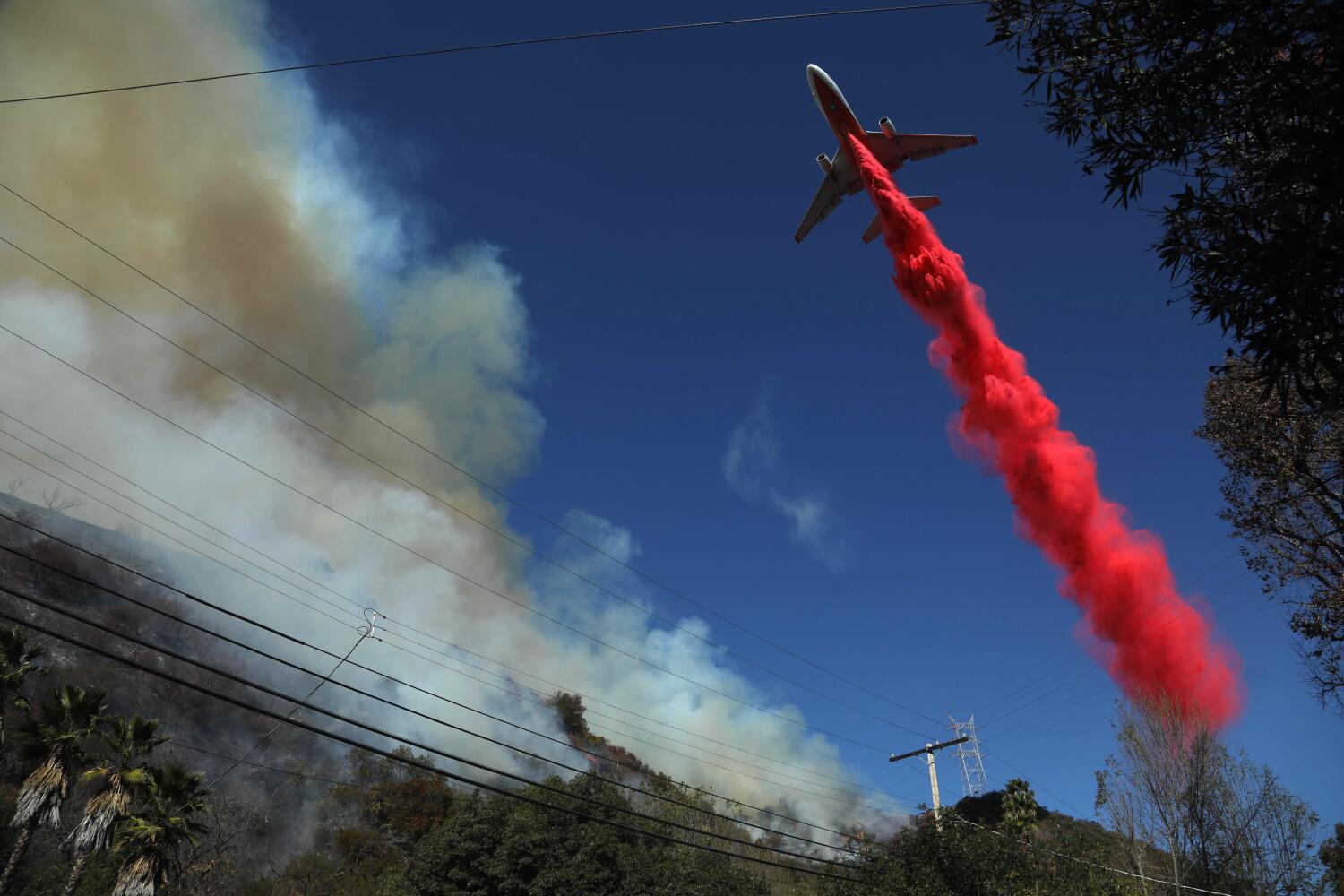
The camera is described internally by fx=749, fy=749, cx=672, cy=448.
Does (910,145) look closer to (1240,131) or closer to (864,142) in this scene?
(864,142)

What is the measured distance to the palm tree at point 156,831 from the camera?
23.9m

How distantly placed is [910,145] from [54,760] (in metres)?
44.2

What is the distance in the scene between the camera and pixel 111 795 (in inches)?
969

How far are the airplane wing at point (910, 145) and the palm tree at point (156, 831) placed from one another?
4049 cm

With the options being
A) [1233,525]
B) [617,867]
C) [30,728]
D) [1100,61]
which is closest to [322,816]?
[617,867]

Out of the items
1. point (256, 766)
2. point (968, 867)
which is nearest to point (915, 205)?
point (968, 867)

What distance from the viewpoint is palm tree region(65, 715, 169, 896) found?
23.6 meters

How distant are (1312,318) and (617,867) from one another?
43057 millimetres

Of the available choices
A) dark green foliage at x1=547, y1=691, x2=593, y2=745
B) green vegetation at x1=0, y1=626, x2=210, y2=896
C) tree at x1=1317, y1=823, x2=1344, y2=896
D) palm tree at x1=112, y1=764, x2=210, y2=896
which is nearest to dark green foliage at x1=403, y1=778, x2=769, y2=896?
green vegetation at x1=0, y1=626, x2=210, y2=896

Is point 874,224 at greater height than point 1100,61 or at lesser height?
greater

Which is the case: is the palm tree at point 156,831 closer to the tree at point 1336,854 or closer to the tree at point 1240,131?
the tree at point 1240,131

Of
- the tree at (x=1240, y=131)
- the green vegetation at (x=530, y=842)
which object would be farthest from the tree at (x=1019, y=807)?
the tree at (x=1240, y=131)

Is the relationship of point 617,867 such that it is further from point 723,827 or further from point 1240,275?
point 1240,275

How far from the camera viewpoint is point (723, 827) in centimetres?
6344
